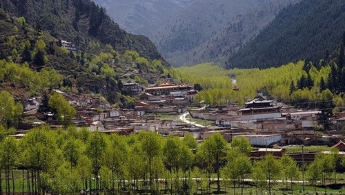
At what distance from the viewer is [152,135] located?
68.7 meters

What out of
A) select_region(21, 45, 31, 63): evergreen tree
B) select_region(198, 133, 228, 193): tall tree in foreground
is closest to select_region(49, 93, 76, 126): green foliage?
select_region(198, 133, 228, 193): tall tree in foreground

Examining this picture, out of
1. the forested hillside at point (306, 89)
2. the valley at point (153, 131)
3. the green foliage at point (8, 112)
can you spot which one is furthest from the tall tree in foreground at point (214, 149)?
the forested hillside at point (306, 89)

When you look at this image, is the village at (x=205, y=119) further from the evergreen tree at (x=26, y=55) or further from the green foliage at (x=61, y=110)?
the evergreen tree at (x=26, y=55)

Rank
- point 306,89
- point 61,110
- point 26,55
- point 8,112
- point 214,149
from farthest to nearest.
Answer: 1. point 26,55
2. point 306,89
3. point 61,110
4. point 8,112
5. point 214,149

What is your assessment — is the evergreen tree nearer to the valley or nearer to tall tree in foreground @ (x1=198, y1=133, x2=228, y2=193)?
the valley

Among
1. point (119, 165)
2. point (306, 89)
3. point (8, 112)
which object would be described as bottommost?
point (119, 165)

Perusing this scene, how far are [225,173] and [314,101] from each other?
8725 centimetres

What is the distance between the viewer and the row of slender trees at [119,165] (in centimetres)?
5834

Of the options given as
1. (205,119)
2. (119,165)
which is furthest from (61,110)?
(205,119)

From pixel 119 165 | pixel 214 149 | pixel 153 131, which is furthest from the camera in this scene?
pixel 153 131

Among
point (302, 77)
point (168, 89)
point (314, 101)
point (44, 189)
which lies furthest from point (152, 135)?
point (168, 89)

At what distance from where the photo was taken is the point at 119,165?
64.6 metres

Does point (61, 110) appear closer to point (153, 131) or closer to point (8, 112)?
point (8, 112)

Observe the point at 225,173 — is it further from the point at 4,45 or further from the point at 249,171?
the point at 4,45
